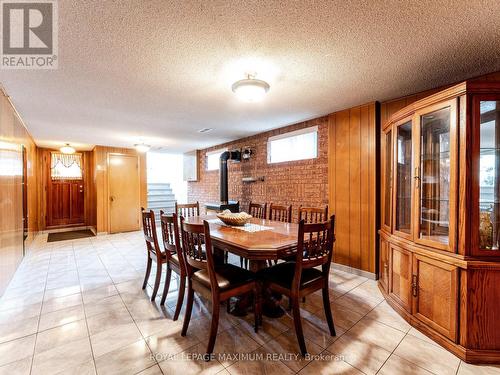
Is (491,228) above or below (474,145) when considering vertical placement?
below

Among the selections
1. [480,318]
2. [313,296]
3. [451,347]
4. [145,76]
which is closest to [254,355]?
[313,296]

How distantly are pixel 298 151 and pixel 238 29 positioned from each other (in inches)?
104

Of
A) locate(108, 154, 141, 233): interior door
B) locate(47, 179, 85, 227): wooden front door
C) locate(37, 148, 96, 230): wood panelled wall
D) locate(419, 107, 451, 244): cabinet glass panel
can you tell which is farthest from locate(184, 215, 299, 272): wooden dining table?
locate(47, 179, 85, 227): wooden front door

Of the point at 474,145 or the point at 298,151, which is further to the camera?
the point at 298,151

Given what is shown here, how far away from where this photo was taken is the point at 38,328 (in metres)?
2.01

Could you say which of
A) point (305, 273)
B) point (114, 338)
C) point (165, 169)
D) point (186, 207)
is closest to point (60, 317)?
point (114, 338)

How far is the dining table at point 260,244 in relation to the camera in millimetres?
1731

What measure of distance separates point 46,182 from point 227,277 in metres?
6.80

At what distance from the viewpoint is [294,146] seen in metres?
4.08

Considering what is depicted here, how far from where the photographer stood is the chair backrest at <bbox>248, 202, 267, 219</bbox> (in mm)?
3518

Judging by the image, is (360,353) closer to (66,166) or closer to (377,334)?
(377,334)

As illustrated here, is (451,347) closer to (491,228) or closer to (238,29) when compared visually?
(491,228)

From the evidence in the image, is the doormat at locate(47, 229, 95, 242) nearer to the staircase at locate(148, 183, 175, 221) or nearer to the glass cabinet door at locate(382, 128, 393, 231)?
the staircase at locate(148, 183, 175, 221)

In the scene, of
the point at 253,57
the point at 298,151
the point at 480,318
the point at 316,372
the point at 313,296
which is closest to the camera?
the point at 316,372
